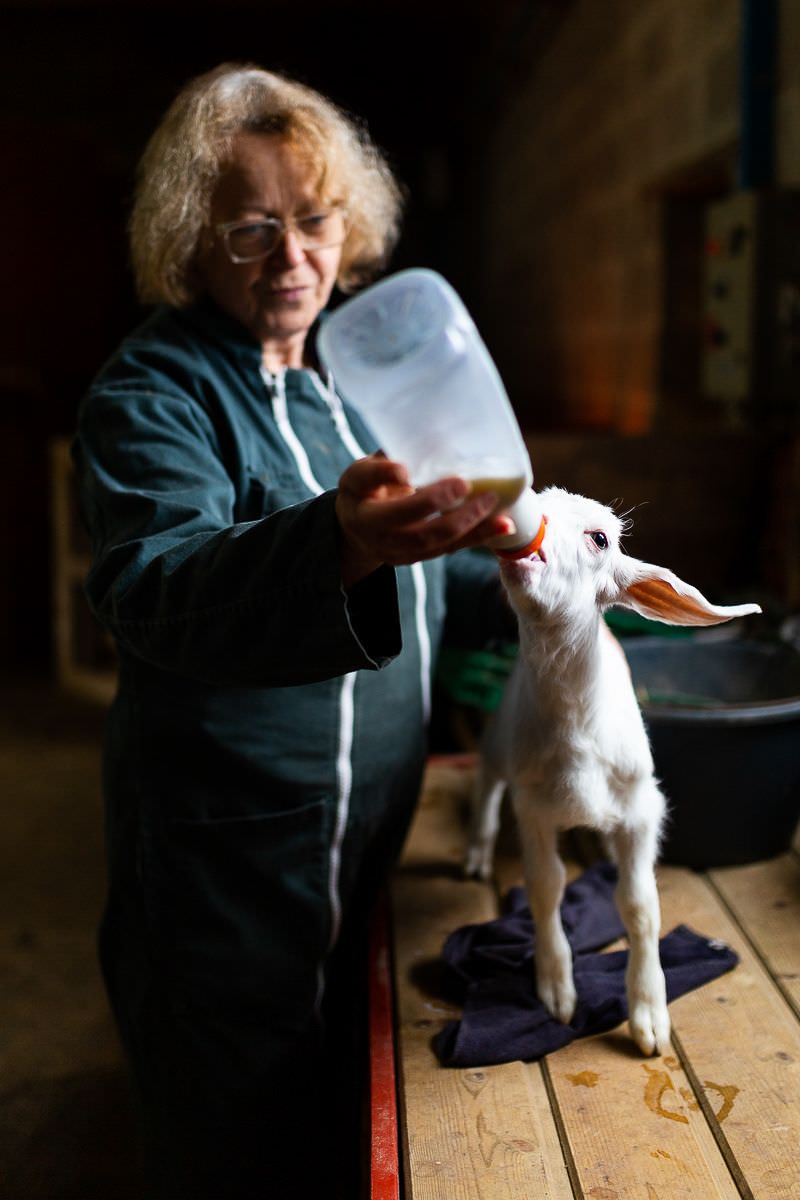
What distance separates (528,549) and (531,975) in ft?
2.25

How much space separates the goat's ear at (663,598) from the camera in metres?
1.12

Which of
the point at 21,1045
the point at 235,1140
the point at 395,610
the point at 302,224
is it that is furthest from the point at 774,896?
the point at 21,1045

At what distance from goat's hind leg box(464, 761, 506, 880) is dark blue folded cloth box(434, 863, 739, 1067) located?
5.0 inches

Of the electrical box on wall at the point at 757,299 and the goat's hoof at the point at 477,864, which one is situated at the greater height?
the electrical box on wall at the point at 757,299

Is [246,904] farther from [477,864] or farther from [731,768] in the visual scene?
[731,768]

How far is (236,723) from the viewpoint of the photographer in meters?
1.33

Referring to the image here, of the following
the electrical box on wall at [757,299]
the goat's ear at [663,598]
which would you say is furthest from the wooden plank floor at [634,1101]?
the electrical box on wall at [757,299]

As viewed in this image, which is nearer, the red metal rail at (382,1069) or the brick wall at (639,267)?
the red metal rail at (382,1069)

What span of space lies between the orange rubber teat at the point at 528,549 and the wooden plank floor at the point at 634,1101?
2.10 feet

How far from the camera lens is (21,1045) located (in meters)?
2.43

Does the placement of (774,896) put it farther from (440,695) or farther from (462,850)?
(440,695)

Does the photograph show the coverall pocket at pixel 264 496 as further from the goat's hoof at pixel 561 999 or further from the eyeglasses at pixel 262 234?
the goat's hoof at pixel 561 999

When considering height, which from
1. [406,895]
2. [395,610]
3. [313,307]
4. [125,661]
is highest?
[313,307]

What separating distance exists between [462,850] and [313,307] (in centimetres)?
97
